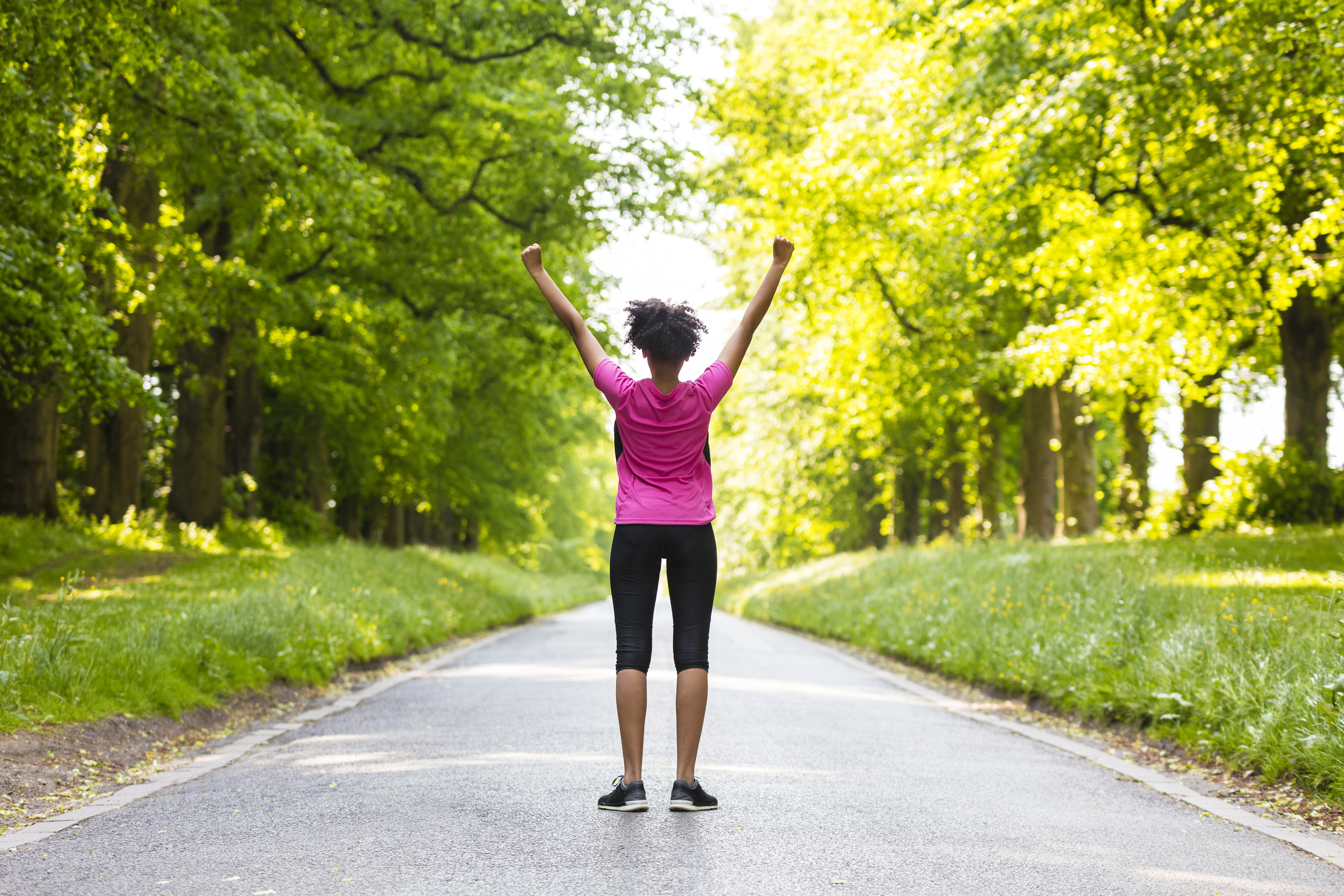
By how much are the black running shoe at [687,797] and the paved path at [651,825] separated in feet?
0.22

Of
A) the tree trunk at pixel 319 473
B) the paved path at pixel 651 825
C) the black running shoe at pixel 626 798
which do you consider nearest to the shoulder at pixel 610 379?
the black running shoe at pixel 626 798

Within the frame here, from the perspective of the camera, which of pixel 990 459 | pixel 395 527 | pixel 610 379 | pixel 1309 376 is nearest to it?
pixel 610 379

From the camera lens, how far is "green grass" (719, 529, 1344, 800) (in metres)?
6.25

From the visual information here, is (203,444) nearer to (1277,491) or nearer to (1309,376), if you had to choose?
(1277,491)

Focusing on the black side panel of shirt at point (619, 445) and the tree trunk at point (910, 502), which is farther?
the tree trunk at point (910, 502)

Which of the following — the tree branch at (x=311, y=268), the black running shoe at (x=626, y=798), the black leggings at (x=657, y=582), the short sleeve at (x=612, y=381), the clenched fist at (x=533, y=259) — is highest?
the tree branch at (x=311, y=268)

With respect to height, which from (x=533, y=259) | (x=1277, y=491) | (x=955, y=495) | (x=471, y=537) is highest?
(x=533, y=259)

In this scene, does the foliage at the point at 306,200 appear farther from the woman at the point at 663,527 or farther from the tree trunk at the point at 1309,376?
the tree trunk at the point at 1309,376

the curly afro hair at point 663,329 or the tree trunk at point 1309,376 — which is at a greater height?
the tree trunk at point 1309,376

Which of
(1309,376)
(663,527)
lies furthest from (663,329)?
(1309,376)

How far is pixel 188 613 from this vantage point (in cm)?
920

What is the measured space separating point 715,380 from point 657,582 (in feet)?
3.00

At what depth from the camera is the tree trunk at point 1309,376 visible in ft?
52.9

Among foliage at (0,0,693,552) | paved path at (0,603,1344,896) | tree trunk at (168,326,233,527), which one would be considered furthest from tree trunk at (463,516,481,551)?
paved path at (0,603,1344,896)
